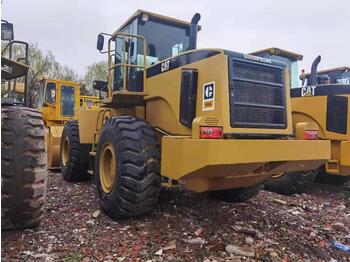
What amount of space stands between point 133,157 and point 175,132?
0.63 metres

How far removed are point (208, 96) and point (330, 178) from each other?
16.0 feet

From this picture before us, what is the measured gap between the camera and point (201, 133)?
3508 mm

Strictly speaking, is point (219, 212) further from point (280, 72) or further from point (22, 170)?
point (22, 170)

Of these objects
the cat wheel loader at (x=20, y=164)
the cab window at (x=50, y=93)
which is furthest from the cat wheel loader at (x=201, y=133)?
the cab window at (x=50, y=93)

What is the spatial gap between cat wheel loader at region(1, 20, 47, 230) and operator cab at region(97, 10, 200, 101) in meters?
1.85

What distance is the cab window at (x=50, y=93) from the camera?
11.1m

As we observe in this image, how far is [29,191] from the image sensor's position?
340 centimetres

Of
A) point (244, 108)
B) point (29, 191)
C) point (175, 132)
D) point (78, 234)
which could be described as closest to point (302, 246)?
point (244, 108)

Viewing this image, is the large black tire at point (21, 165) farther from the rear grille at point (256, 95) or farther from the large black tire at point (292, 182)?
Answer: the large black tire at point (292, 182)

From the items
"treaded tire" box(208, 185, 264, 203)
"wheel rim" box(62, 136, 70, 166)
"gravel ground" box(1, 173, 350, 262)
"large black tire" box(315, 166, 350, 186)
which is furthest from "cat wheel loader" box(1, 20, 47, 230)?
"large black tire" box(315, 166, 350, 186)

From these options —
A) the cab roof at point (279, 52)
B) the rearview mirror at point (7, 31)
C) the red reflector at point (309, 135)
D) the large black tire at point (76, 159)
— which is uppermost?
the cab roof at point (279, 52)

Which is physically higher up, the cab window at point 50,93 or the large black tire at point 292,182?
the cab window at point 50,93

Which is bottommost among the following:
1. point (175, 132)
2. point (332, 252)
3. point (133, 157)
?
point (332, 252)

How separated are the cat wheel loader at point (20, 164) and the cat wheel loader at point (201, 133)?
919mm
